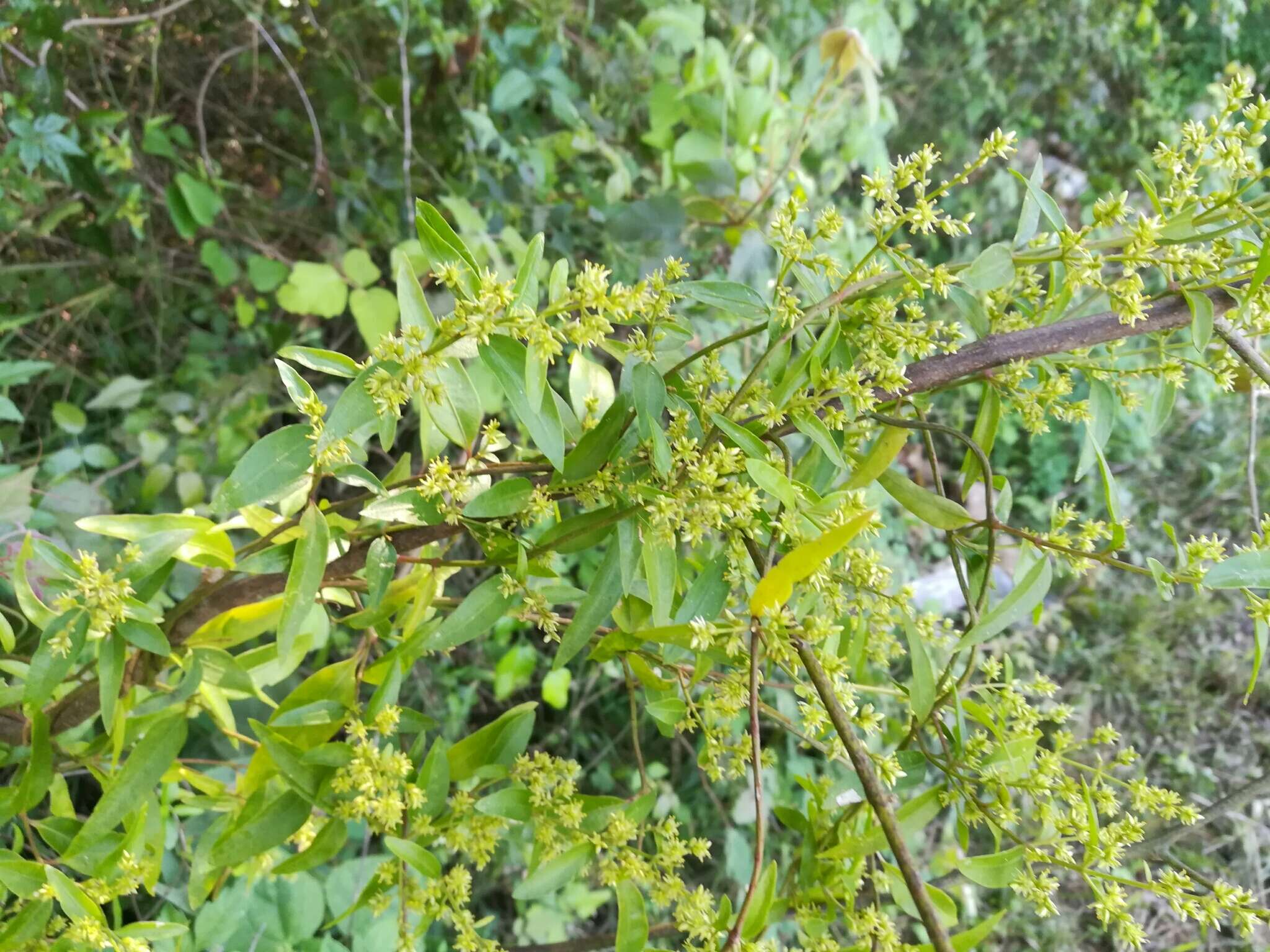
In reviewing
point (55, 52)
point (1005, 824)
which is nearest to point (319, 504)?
point (1005, 824)

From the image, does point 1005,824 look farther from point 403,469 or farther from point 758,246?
point 758,246

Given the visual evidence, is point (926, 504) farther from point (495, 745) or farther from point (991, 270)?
point (495, 745)

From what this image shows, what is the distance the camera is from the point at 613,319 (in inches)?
17.1

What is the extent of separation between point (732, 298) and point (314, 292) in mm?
910

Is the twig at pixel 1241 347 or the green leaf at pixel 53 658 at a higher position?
the twig at pixel 1241 347

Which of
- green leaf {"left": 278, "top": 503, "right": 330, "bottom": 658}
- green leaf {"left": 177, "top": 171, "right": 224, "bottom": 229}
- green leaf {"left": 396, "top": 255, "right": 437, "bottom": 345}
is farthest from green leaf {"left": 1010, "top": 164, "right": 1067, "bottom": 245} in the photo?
green leaf {"left": 177, "top": 171, "right": 224, "bottom": 229}

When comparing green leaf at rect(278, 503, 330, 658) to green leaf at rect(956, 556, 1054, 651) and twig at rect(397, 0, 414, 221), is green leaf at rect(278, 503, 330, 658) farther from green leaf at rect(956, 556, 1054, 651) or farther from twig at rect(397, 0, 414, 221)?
twig at rect(397, 0, 414, 221)

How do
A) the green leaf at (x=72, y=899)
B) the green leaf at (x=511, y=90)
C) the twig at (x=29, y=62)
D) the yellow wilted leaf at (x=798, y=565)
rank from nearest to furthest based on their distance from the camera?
the yellow wilted leaf at (x=798, y=565) < the green leaf at (x=72, y=899) < the twig at (x=29, y=62) < the green leaf at (x=511, y=90)

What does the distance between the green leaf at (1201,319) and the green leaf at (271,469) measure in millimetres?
513

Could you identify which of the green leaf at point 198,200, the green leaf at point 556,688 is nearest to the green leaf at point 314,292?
the green leaf at point 198,200

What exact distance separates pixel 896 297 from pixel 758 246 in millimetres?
839

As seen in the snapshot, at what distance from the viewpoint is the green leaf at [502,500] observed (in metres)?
0.47

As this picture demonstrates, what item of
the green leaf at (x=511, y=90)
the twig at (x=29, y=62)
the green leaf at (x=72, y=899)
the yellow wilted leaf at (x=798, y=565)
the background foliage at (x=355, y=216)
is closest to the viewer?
the yellow wilted leaf at (x=798, y=565)

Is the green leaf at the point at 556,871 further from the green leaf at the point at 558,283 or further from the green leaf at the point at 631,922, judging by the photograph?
the green leaf at the point at 558,283
